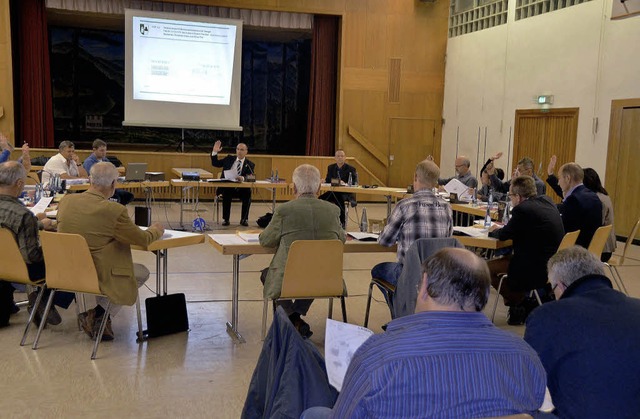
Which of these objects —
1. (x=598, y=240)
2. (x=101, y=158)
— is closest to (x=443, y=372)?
(x=598, y=240)

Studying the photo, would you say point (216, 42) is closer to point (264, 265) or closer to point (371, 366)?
point (264, 265)

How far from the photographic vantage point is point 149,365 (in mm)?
4141

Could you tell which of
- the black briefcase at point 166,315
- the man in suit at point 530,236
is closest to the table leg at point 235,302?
the black briefcase at point 166,315

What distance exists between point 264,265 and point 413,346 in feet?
19.5

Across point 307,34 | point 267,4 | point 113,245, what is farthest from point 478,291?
point 307,34

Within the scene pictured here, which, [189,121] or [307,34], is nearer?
[189,121]

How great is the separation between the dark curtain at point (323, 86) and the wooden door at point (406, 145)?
4.70 feet

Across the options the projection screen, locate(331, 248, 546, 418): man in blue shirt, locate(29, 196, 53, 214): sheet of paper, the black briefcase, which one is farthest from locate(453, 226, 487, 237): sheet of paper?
the projection screen

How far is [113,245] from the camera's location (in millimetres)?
4254

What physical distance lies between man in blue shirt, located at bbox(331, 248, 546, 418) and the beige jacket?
289cm

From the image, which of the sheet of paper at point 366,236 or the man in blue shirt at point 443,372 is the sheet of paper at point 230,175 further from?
the man in blue shirt at point 443,372

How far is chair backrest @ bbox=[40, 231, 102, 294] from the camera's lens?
4.05 meters

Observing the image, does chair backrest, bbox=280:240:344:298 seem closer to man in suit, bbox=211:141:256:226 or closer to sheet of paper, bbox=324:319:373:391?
sheet of paper, bbox=324:319:373:391

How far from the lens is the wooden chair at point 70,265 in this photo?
4.05 meters
